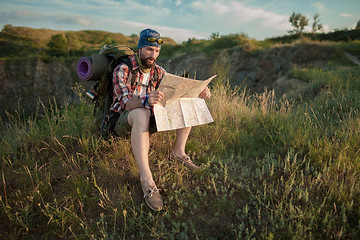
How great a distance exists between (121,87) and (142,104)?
0.38m

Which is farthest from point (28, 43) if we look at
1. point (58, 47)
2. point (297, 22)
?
point (297, 22)

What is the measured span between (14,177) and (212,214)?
2.30m

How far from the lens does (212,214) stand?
222cm

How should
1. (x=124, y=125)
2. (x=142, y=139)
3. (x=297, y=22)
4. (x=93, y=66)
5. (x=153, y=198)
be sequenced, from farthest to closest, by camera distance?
(x=297, y=22) < (x=93, y=66) < (x=124, y=125) < (x=142, y=139) < (x=153, y=198)

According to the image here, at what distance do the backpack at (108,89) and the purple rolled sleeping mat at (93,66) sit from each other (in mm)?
55

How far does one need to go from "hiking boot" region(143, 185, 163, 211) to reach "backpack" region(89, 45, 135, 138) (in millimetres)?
949

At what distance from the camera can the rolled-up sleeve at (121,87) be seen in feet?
Answer: 8.34

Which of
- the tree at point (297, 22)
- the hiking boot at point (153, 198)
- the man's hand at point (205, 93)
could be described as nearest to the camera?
the hiking boot at point (153, 198)

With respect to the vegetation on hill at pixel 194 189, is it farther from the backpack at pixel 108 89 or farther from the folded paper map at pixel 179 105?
the folded paper map at pixel 179 105

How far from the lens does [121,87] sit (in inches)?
102

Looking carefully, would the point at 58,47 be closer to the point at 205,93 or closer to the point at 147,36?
the point at 147,36

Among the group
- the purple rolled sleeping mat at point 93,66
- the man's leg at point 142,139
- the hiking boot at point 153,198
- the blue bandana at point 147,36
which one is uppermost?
the blue bandana at point 147,36

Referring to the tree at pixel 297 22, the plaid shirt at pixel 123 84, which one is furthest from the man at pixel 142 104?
the tree at pixel 297 22

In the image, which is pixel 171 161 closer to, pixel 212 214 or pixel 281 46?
pixel 212 214
